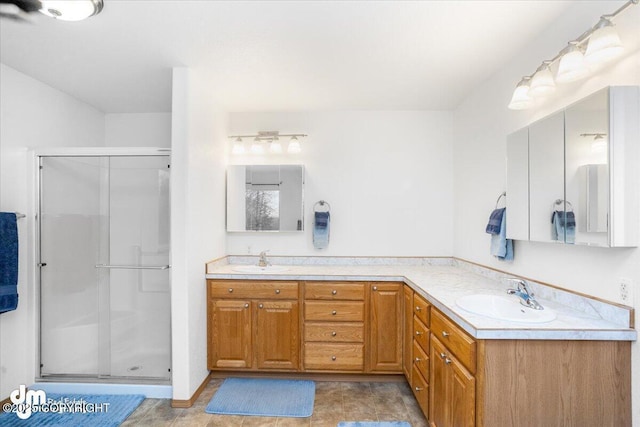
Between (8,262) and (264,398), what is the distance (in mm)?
2067

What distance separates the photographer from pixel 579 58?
4.87 ft

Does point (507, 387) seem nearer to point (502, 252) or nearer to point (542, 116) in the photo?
point (502, 252)

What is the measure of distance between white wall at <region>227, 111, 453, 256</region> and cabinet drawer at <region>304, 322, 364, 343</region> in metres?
0.79

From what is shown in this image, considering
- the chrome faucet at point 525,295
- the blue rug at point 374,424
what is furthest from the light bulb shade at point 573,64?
the blue rug at point 374,424

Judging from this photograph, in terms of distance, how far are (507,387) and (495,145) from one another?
1.74 m

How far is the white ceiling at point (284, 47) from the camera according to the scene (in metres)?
1.73

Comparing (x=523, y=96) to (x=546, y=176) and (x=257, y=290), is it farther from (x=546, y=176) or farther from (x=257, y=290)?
(x=257, y=290)

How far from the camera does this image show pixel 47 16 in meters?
1.78

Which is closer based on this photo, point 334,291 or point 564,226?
point 564,226

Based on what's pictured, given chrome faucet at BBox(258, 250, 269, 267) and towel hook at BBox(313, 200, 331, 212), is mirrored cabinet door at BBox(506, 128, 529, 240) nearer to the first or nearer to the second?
towel hook at BBox(313, 200, 331, 212)

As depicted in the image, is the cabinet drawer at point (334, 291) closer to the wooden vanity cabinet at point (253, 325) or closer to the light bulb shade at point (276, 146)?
the wooden vanity cabinet at point (253, 325)

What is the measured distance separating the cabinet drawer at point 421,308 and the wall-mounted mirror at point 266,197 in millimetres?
1365

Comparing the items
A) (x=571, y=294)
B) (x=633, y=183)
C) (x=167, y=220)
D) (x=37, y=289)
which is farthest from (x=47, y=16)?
(x=571, y=294)

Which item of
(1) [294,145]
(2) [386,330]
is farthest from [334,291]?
(1) [294,145]
